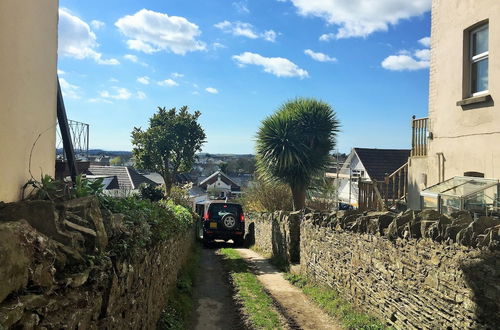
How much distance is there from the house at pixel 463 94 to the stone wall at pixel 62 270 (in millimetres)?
6718

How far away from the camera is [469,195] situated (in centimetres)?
739

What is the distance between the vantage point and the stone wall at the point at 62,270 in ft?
6.56

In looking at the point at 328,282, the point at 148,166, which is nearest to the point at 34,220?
the point at 328,282

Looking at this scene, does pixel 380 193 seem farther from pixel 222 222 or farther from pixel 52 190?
pixel 52 190

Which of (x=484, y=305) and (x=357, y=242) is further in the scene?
(x=357, y=242)

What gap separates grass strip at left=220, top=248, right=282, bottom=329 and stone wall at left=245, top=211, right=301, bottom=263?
154cm

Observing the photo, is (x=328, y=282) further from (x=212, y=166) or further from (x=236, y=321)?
(x=212, y=166)

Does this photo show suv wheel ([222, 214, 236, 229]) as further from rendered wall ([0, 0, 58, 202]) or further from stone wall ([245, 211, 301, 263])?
rendered wall ([0, 0, 58, 202])

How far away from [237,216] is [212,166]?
99.5 m

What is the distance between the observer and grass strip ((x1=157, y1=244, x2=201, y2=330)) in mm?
6270

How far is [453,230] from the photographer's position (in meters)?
4.78

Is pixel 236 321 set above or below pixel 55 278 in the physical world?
below

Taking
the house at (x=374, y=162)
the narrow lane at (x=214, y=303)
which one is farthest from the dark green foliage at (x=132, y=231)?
the house at (x=374, y=162)

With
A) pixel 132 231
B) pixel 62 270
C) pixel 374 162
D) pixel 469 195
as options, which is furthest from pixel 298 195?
pixel 374 162
